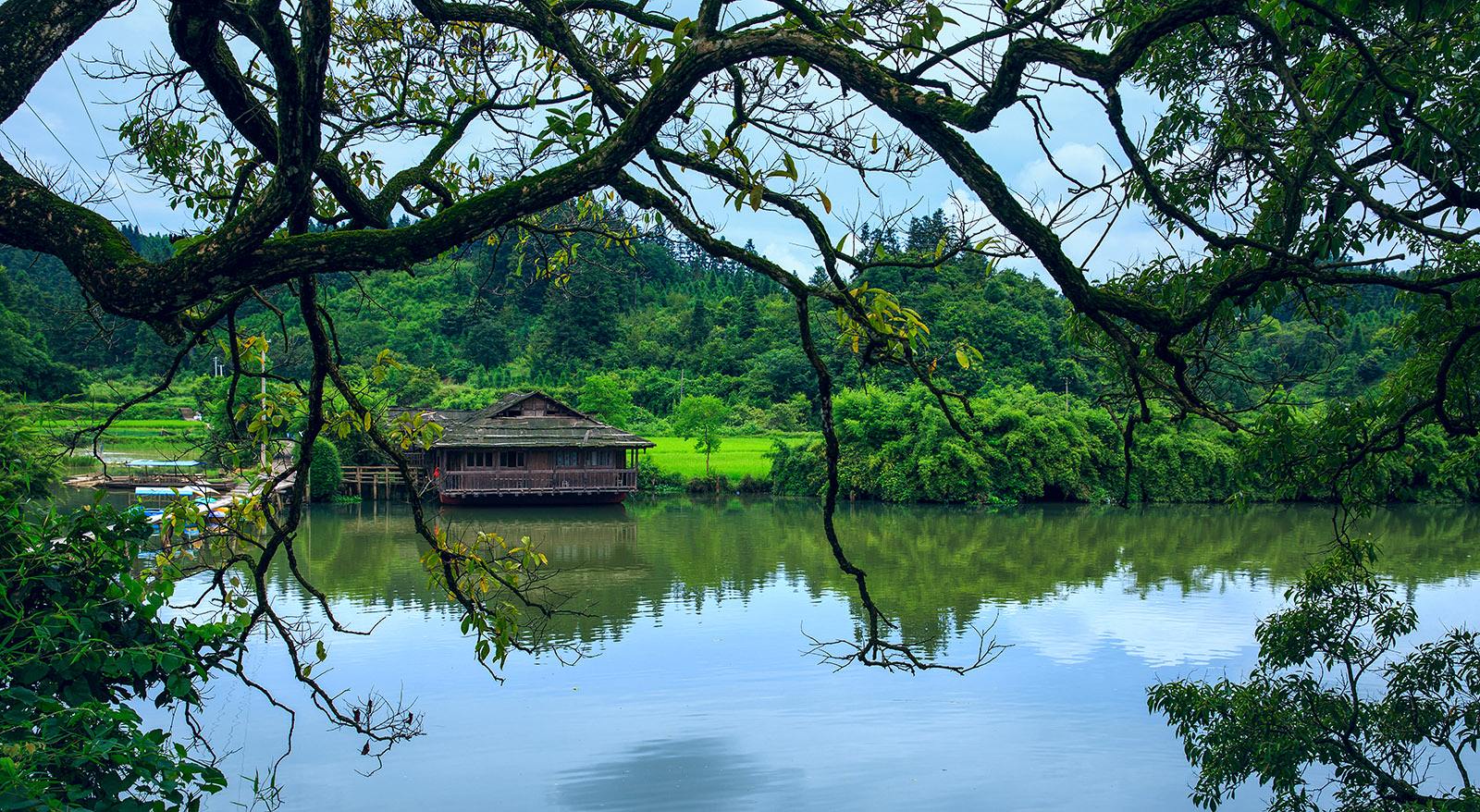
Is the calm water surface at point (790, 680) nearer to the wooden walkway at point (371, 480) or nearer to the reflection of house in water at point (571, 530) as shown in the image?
the reflection of house in water at point (571, 530)

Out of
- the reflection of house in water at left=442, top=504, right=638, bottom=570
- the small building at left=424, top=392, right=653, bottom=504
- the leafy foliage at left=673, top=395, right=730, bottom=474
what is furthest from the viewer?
the leafy foliage at left=673, top=395, right=730, bottom=474

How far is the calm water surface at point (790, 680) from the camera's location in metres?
8.35

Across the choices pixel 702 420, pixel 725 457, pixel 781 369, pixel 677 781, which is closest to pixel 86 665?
pixel 677 781

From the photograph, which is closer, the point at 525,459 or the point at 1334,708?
the point at 1334,708

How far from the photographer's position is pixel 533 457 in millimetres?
28734

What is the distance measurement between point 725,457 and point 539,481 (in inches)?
335

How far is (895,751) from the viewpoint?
9.05 meters

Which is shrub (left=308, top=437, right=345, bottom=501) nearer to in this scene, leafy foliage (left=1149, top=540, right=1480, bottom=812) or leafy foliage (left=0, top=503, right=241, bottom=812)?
leafy foliage (left=1149, top=540, right=1480, bottom=812)

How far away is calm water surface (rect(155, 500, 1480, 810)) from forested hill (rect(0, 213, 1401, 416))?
41.9 feet

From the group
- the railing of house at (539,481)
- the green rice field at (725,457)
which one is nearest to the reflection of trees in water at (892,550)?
the railing of house at (539,481)

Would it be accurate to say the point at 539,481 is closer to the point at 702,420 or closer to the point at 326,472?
the point at 326,472

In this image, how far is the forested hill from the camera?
3272 cm

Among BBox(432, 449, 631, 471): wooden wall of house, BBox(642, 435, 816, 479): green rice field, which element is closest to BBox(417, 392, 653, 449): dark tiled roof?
BBox(432, 449, 631, 471): wooden wall of house

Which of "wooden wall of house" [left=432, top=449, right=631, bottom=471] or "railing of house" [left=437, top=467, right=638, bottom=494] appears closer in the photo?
"railing of house" [left=437, top=467, right=638, bottom=494]
